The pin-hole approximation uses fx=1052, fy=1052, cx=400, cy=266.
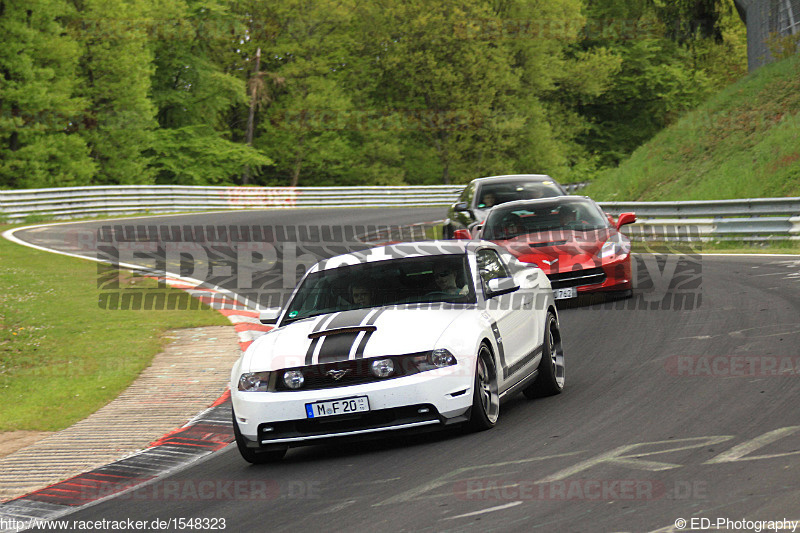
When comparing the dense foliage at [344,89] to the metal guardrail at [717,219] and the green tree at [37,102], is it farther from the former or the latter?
the metal guardrail at [717,219]

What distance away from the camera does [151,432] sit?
9.22 m

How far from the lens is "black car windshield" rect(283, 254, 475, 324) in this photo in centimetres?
846

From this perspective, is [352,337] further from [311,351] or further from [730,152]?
[730,152]

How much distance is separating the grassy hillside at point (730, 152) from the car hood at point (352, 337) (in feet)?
64.9

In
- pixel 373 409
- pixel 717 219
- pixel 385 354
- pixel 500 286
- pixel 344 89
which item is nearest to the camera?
pixel 373 409

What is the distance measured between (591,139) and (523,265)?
66.7 meters

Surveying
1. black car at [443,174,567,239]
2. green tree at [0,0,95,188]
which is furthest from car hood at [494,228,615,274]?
green tree at [0,0,95,188]

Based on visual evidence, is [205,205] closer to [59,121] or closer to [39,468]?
[59,121]

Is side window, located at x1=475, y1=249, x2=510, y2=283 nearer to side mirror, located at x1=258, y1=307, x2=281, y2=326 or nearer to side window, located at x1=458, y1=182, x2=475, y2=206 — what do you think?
side mirror, located at x1=258, y1=307, x2=281, y2=326

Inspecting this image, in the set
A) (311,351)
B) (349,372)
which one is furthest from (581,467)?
(311,351)

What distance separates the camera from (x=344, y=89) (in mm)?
65500

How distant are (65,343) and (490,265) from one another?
6946 millimetres

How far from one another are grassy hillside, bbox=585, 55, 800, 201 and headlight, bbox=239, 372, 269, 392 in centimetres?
2065

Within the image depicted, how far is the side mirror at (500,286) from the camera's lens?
8445 millimetres
